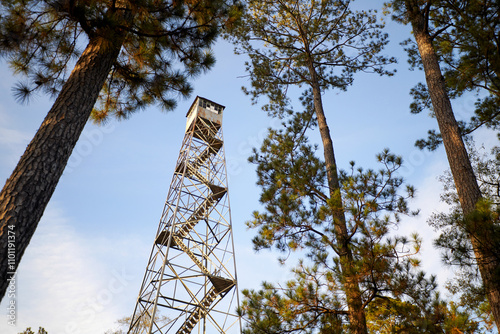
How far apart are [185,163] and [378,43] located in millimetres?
7305

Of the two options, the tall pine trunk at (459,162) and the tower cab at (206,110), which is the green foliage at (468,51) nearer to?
the tall pine trunk at (459,162)

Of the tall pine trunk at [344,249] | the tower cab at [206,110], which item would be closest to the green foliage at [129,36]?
the tall pine trunk at [344,249]

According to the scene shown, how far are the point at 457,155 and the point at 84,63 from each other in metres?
5.59

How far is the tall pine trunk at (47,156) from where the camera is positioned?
10.2 ft

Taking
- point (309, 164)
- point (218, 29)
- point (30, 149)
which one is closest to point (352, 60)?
point (309, 164)

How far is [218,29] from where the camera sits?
Result: 539 cm

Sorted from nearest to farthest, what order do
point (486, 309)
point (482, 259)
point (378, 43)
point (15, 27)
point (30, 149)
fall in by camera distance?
1. point (30, 149)
2. point (482, 259)
3. point (15, 27)
4. point (486, 309)
5. point (378, 43)

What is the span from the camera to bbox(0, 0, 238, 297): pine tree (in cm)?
337

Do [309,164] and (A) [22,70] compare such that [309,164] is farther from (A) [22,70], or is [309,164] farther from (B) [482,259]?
(A) [22,70]

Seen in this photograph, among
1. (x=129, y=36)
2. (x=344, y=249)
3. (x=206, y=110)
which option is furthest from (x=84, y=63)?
(x=206, y=110)

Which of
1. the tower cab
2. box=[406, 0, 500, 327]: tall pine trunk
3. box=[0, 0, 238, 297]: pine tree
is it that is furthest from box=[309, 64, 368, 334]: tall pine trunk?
the tower cab

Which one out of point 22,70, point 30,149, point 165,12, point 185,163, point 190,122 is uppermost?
point 190,122

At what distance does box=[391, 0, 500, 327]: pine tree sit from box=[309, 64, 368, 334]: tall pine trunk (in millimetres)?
1427

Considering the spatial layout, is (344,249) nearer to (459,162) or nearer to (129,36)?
(459,162)
